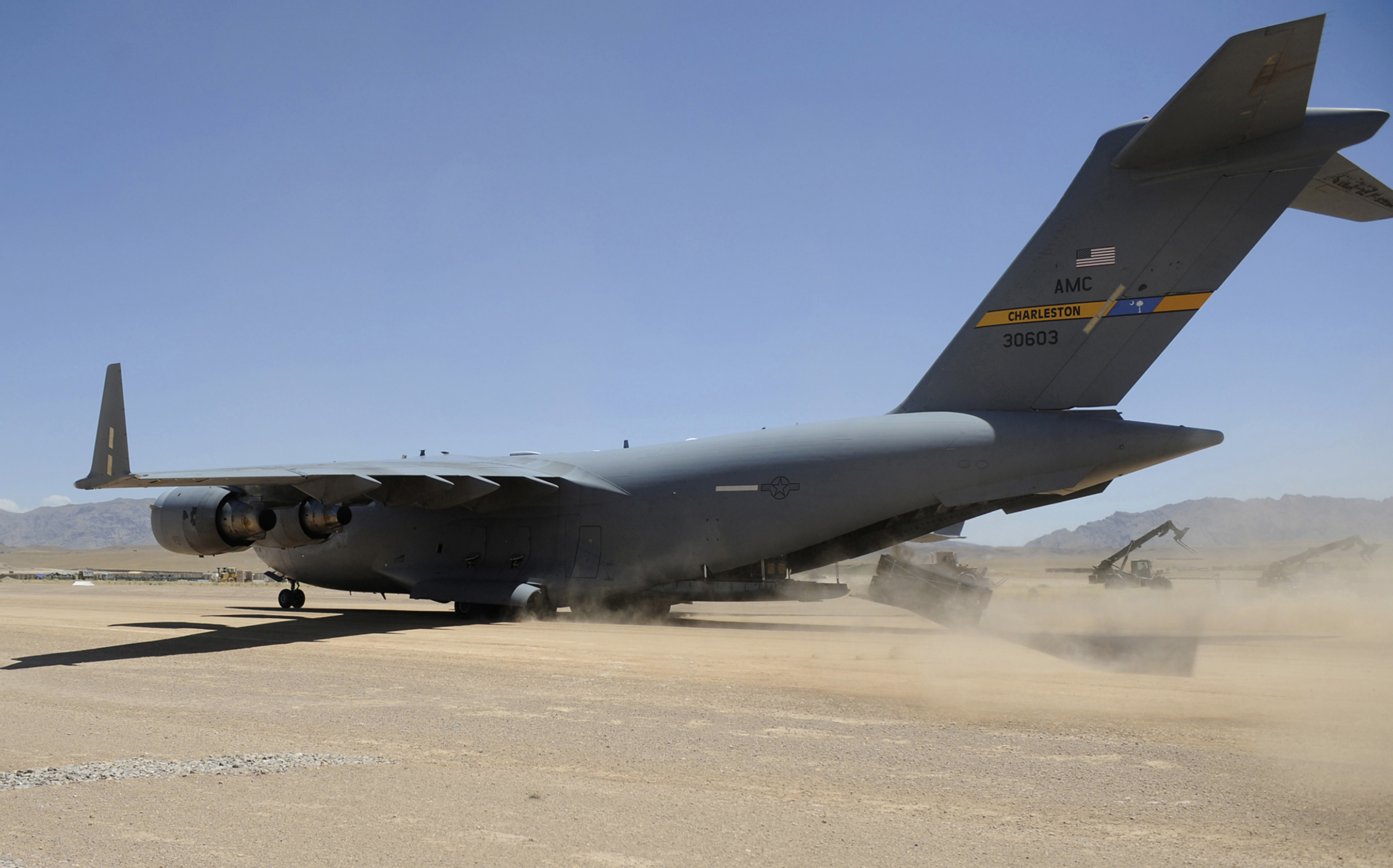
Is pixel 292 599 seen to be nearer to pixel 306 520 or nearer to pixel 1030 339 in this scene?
pixel 306 520

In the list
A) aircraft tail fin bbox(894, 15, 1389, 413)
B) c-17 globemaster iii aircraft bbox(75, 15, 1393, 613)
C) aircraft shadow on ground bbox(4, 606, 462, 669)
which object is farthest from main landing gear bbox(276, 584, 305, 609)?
aircraft tail fin bbox(894, 15, 1389, 413)

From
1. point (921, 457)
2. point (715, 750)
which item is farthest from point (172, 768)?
point (921, 457)

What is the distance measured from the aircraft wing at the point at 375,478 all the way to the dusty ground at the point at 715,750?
2538 millimetres

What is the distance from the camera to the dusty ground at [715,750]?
3842 mm

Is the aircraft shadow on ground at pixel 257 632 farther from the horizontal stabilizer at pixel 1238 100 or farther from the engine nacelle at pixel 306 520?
the horizontal stabilizer at pixel 1238 100

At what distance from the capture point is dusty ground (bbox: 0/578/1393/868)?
12.6ft

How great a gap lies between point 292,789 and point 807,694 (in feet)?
13.2

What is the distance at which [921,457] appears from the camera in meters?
12.7

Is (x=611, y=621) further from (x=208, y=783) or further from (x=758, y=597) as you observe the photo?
(x=208, y=783)

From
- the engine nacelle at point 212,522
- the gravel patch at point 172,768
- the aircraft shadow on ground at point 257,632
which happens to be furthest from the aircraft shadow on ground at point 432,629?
the gravel patch at point 172,768

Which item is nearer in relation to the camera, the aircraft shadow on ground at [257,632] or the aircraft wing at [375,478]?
the aircraft shadow on ground at [257,632]

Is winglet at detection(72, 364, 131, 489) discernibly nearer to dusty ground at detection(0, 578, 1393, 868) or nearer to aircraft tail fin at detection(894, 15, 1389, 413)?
dusty ground at detection(0, 578, 1393, 868)

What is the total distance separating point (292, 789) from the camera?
185 inches

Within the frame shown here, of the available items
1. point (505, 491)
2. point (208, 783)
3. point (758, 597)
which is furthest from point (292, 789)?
point (505, 491)
